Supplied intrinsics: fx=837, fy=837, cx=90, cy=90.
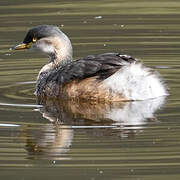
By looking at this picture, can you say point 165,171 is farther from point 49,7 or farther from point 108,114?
point 49,7

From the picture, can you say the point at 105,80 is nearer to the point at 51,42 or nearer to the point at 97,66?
the point at 97,66

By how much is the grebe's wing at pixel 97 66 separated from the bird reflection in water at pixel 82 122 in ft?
1.09

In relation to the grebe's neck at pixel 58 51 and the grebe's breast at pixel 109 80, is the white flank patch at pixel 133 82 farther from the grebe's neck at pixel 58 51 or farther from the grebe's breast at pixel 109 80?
the grebe's neck at pixel 58 51

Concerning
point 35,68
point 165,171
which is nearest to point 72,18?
point 35,68

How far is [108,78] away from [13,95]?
1.27m

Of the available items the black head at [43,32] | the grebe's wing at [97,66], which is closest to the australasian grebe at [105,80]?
the grebe's wing at [97,66]

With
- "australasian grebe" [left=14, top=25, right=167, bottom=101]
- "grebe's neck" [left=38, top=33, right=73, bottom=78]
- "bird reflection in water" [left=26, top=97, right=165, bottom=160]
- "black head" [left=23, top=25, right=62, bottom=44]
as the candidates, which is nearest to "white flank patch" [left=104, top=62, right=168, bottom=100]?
"australasian grebe" [left=14, top=25, right=167, bottom=101]

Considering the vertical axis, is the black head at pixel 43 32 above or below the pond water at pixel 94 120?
above

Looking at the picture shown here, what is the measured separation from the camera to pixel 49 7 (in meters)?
16.3

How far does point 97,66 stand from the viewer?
9688 millimetres

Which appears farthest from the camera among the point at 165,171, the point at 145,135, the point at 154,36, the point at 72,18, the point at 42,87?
the point at 72,18

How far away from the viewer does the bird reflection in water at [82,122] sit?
8094 mm

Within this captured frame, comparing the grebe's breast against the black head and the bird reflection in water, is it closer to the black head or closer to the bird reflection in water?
the bird reflection in water

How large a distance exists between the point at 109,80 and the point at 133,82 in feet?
0.92
